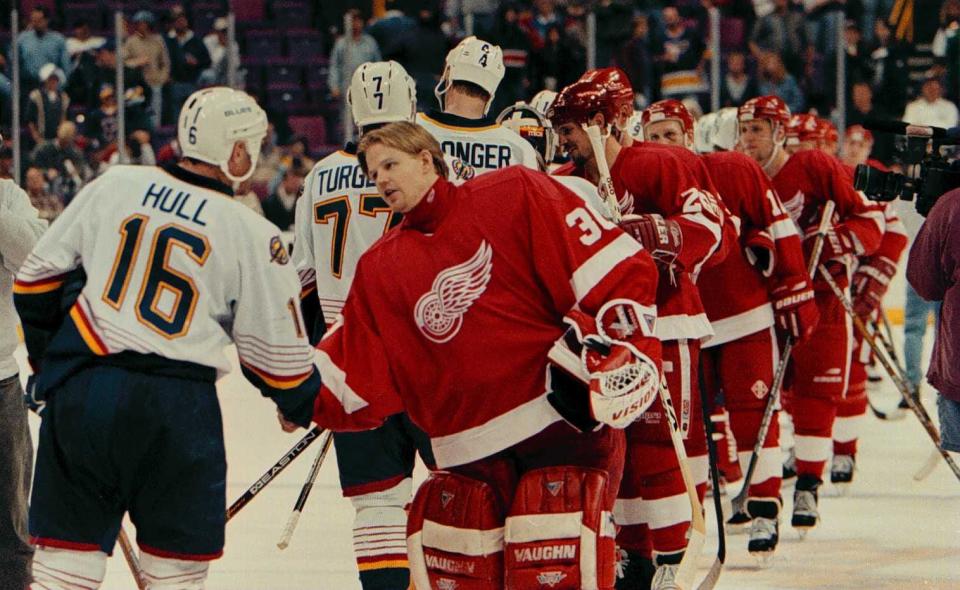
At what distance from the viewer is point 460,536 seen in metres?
2.99

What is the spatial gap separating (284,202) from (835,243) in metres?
5.04

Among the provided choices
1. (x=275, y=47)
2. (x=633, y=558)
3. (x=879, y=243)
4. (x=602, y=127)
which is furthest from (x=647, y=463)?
(x=275, y=47)

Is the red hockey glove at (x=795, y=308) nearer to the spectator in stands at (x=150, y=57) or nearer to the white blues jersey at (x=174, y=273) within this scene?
the white blues jersey at (x=174, y=273)

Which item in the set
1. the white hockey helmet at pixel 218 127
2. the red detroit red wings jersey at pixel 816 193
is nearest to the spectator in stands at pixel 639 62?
the red detroit red wings jersey at pixel 816 193

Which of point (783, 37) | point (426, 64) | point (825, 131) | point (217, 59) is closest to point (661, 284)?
point (825, 131)

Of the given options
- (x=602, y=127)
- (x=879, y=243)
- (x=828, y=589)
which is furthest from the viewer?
(x=879, y=243)

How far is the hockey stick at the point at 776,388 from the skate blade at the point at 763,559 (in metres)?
0.22

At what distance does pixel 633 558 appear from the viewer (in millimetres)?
4102

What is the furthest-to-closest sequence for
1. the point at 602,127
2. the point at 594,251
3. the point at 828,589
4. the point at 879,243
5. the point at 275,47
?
1. the point at 275,47
2. the point at 879,243
3. the point at 828,589
4. the point at 602,127
5. the point at 594,251

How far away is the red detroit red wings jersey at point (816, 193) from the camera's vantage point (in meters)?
5.55

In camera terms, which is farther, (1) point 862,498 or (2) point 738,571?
(1) point 862,498

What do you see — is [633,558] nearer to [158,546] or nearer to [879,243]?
[158,546]

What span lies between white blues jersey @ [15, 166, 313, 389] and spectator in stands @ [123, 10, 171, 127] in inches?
282

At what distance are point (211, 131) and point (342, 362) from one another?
48 centimetres
